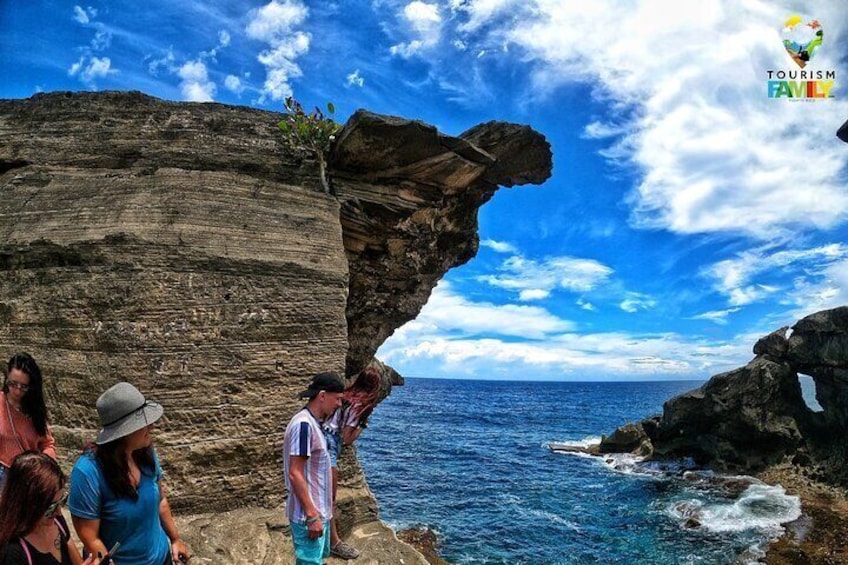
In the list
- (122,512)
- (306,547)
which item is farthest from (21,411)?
(306,547)

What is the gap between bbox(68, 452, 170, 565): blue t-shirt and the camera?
3.43 m

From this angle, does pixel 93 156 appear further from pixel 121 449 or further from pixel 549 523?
pixel 549 523

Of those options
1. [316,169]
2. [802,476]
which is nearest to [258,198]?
[316,169]

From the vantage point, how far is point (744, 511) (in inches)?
998

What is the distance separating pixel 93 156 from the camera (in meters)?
9.17

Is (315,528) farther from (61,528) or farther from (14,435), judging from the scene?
(14,435)

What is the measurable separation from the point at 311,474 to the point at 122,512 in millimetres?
1686

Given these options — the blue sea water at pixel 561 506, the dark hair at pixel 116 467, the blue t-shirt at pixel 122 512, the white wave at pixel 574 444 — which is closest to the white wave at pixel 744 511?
the blue sea water at pixel 561 506

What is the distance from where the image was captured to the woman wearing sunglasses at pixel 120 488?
344 centimetres

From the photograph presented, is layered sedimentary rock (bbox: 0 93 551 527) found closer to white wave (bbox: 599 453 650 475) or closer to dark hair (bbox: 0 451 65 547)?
dark hair (bbox: 0 451 65 547)

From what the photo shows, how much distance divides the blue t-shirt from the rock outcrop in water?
1454 inches

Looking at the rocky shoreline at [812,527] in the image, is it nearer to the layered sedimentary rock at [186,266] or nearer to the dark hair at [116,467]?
the layered sedimentary rock at [186,266]

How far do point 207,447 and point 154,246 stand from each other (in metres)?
2.99

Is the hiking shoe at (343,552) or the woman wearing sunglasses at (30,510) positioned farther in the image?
the hiking shoe at (343,552)
